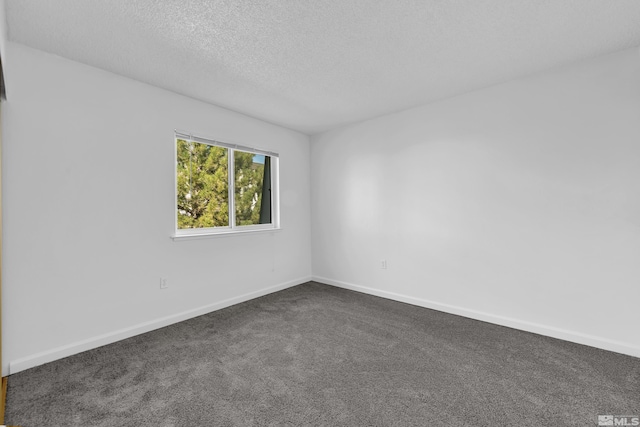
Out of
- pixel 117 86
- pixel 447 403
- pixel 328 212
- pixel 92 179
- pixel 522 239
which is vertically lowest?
pixel 447 403

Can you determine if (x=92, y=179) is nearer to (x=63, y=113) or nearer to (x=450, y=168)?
(x=63, y=113)

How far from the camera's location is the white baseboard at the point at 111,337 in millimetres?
2107

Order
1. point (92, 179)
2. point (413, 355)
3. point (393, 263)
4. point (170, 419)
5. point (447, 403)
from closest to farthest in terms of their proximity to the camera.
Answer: point (170, 419) → point (447, 403) → point (413, 355) → point (92, 179) → point (393, 263)

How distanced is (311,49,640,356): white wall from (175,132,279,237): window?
1362 millimetres

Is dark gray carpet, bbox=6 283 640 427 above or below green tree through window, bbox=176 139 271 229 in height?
below

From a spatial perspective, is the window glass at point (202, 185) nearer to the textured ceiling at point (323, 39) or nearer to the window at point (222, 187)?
the window at point (222, 187)

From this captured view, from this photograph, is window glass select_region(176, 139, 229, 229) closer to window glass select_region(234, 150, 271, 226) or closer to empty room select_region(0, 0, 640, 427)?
empty room select_region(0, 0, 640, 427)

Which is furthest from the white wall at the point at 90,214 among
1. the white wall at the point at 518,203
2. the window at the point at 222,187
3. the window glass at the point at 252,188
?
the white wall at the point at 518,203

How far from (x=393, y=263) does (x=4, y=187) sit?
3.84 m

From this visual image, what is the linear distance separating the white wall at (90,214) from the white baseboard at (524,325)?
230 centimetres

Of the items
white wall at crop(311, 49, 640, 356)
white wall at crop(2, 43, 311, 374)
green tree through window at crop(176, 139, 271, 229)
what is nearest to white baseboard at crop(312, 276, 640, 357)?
white wall at crop(311, 49, 640, 356)

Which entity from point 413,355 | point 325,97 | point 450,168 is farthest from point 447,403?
point 325,97

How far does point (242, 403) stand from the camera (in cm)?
173

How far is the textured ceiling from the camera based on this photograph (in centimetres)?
180
